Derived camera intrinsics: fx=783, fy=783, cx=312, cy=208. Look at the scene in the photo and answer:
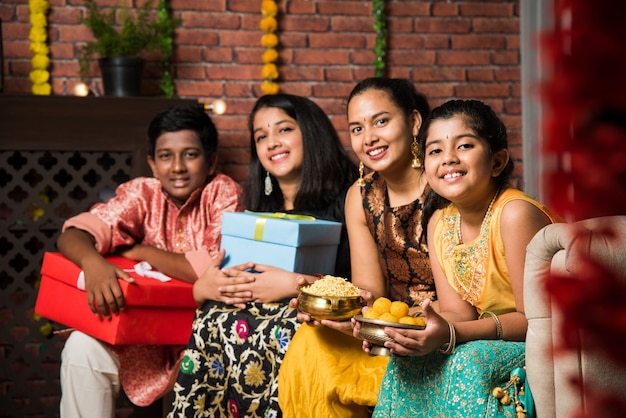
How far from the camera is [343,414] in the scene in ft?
6.84

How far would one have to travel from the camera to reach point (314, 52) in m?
3.97

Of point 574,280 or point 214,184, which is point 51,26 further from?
point 574,280

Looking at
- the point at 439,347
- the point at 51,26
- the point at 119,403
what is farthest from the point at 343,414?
the point at 51,26

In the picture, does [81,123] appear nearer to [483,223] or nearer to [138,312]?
[138,312]

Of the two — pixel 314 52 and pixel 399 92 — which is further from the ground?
pixel 314 52

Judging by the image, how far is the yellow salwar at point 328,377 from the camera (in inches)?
81.4

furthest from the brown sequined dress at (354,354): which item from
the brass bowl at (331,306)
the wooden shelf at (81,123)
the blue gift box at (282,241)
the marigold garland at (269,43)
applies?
the marigold garland at (269,43)

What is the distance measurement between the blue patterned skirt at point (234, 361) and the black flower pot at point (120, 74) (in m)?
1.38

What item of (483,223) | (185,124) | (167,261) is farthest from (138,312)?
(483,223)

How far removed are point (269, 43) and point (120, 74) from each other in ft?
2.49

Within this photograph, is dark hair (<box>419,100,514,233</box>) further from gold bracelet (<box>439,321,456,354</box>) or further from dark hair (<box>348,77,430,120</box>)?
gold bracelet (<box>439,321,456,354</box>)

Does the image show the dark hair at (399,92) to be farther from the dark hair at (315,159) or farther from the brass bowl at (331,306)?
the brass bowl at (331,306)

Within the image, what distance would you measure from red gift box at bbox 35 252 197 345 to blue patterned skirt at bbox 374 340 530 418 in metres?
1.08

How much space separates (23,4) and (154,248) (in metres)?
1.47
